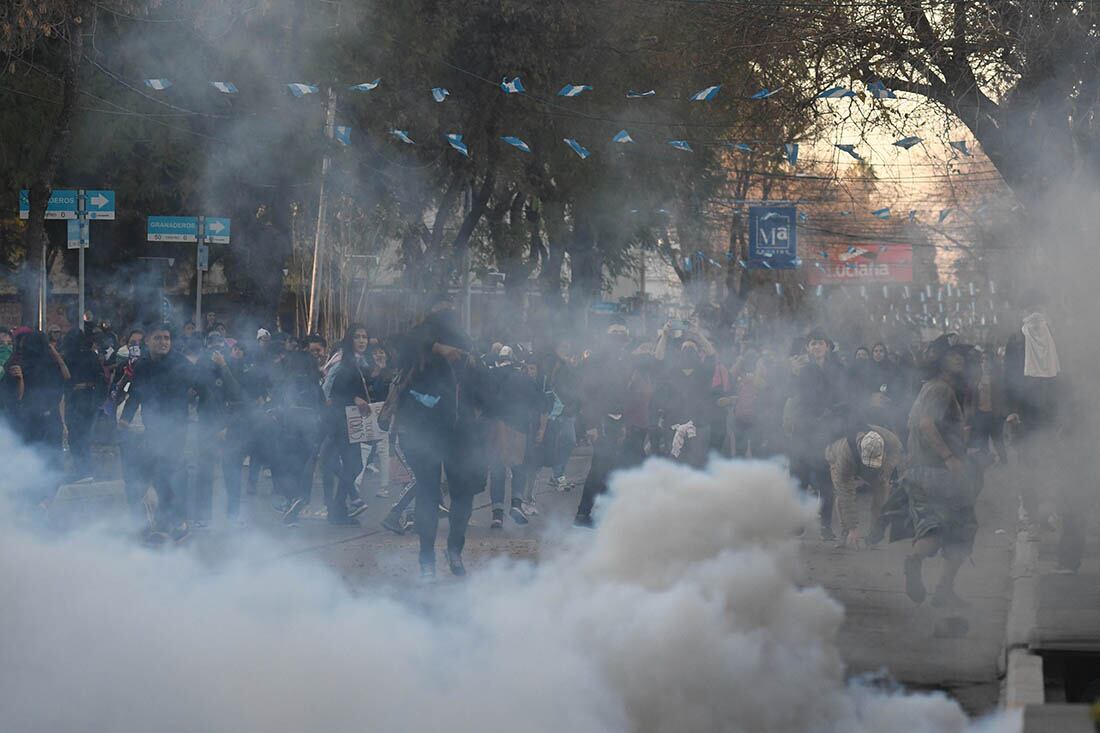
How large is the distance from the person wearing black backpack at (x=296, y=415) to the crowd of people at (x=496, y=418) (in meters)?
0.02

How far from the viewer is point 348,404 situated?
483 inches

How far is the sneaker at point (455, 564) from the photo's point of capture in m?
9.22

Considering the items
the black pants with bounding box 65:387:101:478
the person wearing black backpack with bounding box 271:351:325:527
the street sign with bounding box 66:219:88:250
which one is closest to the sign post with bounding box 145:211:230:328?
the street sign with bounding box 66:219:88:250

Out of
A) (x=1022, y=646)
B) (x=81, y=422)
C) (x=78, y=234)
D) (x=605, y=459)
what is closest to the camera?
(x=1022, y=646)

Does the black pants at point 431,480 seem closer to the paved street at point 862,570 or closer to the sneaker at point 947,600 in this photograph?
the paved street at point 862,570

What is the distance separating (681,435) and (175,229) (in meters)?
7.62

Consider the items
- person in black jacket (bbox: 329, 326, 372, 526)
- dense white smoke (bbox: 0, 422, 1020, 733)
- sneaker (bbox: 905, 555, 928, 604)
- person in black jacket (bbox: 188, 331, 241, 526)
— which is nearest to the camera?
dense white smoke (bbox: 0, 422, 1020, 733)

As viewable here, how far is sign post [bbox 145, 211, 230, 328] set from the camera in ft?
57.6

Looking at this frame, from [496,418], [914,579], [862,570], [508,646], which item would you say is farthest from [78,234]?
[508,646]

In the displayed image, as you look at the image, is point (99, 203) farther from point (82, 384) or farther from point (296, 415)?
point (296, 415)

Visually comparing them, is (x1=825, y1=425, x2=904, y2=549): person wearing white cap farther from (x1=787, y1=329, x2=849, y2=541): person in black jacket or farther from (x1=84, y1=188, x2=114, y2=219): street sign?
(x1=84, y1=188, x2=114, y2=219): street sign

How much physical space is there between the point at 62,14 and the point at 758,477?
37.0ft

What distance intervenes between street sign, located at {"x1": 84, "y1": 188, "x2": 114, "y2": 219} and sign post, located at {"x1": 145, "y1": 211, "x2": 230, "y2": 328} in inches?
31.5

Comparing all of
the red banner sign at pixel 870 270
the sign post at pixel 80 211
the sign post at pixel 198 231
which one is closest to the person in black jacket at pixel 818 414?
the sign post at pixel 198 231
